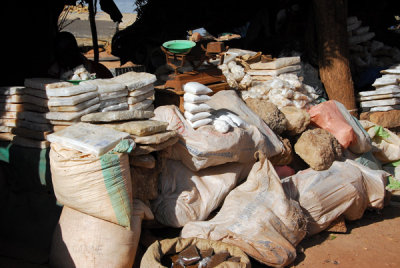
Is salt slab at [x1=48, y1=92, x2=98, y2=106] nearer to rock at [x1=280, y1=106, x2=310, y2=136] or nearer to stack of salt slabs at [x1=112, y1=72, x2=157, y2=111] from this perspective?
stack of salt slabs at [x1=112, y1=72, x2=157, y2=111]

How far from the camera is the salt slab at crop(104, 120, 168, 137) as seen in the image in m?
2.84

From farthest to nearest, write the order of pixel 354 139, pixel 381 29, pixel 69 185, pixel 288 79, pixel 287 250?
pixel 381 29 → pixel 288 79 → pixel 354 139 → pixel 287 250 → pixel 69 185


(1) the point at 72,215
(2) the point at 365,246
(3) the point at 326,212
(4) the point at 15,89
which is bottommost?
(2) the point at 365,246

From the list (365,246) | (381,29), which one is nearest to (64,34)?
(365,246)

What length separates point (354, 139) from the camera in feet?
13.3

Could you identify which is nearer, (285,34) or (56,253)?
(56,253)

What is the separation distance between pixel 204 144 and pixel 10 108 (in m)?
1.77

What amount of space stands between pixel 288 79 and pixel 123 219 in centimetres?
269

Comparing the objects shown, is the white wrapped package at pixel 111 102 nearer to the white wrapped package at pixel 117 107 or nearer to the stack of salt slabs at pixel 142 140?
the white wrapped package at pixel 117 107

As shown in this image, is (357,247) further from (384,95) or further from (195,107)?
(384,95)

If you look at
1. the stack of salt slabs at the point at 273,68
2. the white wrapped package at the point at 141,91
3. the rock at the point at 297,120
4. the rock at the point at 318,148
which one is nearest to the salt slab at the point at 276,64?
the stack of salt slabs at the point at 273,68

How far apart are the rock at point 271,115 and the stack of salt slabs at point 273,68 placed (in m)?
0.67

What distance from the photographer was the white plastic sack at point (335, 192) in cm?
328

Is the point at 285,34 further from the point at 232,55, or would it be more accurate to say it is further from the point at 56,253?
the point at 56,253
